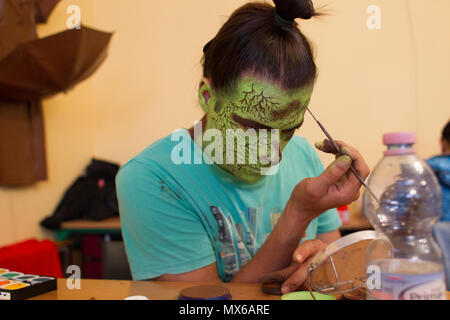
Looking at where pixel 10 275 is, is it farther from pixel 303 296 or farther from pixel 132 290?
pixel 303 296

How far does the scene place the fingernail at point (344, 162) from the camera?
23.5 inches

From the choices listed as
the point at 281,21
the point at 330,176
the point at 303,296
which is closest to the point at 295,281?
the point at 303,296

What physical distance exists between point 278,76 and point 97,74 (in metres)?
0.36

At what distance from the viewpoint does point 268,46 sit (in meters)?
0.62

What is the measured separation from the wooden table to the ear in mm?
313

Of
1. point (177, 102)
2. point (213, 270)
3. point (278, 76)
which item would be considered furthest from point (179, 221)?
point (278, 76)

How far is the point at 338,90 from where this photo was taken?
0.70m

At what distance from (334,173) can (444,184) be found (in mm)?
449

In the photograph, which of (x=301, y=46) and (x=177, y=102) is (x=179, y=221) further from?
(x=301, y=46)

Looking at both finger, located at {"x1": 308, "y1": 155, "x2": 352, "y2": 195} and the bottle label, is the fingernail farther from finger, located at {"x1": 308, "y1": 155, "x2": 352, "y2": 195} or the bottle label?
the bottle label

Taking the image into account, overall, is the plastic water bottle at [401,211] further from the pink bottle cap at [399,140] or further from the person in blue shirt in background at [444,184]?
the person in blue shirt in background at [444,184]

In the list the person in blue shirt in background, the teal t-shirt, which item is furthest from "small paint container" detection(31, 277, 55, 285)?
the person in blue shirt in background

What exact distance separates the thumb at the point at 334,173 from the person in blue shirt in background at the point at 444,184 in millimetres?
238
